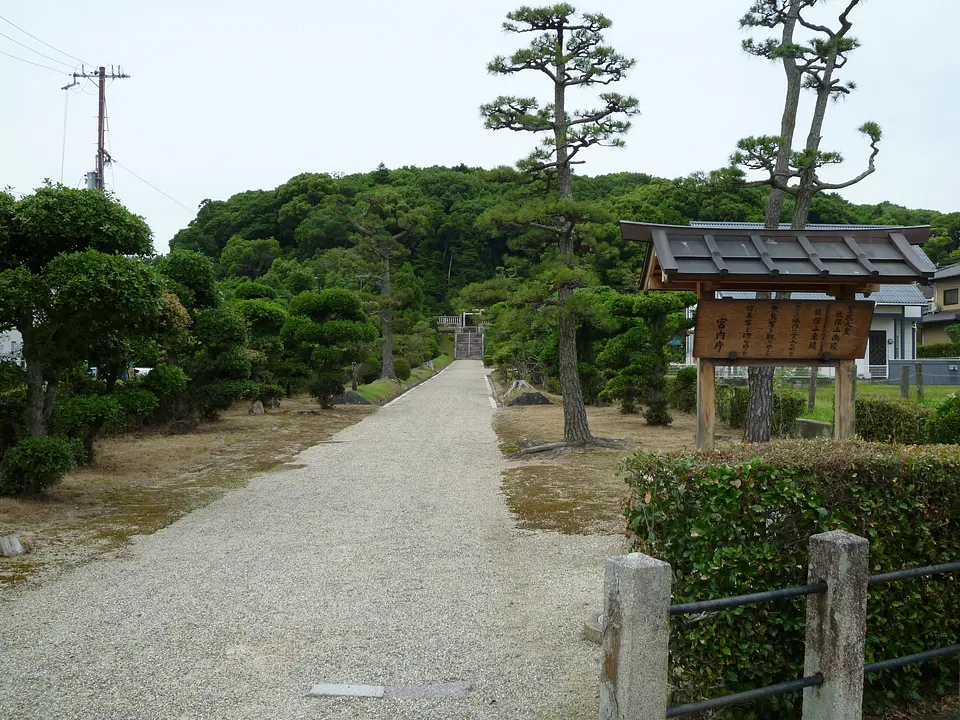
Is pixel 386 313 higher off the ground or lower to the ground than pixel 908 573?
higher

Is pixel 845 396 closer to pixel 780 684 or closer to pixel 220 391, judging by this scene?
pixel 780 684

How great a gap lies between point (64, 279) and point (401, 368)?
81.6 ft

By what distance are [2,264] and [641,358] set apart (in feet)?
39.7

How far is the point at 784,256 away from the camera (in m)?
7.71

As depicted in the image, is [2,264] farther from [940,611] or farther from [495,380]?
[495,380]

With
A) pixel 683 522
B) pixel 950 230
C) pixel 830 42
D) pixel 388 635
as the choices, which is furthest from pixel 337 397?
pixel 950 230

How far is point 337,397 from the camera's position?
74.0ft

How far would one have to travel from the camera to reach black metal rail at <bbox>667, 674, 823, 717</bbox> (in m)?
2.67

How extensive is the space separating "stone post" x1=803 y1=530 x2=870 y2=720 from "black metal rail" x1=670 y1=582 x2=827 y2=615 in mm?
63

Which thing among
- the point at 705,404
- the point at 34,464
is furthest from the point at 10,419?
the point at 705,404

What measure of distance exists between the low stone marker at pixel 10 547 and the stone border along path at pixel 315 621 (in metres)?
0.82

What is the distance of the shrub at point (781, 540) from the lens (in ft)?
10.2

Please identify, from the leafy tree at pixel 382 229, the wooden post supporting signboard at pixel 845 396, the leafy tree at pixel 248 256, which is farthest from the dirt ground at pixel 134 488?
the leafy tree at pixel 248 256

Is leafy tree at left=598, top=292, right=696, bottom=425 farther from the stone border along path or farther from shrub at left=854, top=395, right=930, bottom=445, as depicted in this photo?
the stone border along path
